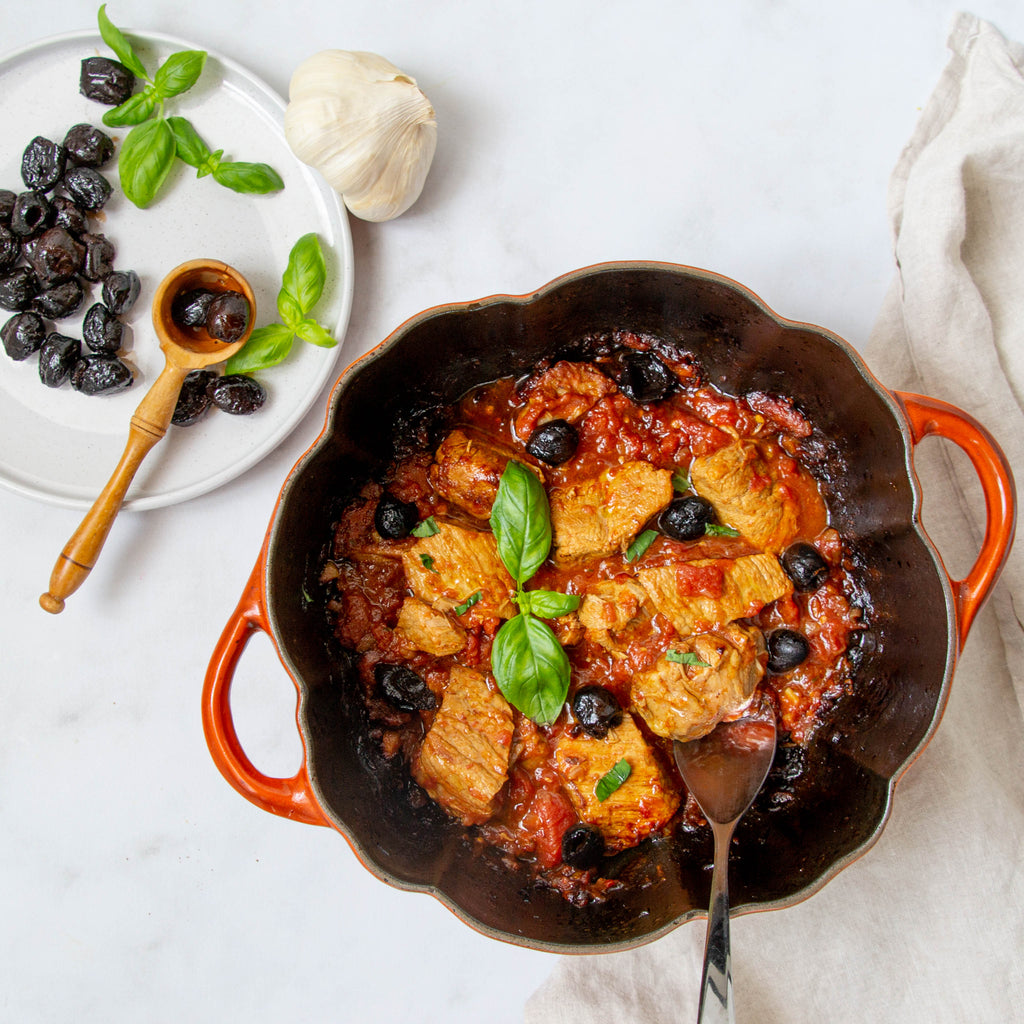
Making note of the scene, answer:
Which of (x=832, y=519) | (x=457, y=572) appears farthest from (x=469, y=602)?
(x=832, y=519)

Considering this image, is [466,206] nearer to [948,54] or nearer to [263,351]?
[263,351]

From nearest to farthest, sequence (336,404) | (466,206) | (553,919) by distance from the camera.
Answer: (336,404), (553,919), (466,206)

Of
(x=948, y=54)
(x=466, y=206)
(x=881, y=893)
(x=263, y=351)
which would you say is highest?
(x=948, y=54)

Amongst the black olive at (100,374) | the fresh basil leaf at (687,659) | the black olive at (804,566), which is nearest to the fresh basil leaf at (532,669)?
the fresh basil leaf at (687,659)

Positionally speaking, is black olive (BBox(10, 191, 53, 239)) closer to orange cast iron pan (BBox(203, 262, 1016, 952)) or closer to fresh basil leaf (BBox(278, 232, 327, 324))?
fresh basil leaf (BBox(278, 232, 327, 324))

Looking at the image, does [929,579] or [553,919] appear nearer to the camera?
[929,579]

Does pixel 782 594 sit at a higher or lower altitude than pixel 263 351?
higher

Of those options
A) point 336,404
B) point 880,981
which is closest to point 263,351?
point 336,404

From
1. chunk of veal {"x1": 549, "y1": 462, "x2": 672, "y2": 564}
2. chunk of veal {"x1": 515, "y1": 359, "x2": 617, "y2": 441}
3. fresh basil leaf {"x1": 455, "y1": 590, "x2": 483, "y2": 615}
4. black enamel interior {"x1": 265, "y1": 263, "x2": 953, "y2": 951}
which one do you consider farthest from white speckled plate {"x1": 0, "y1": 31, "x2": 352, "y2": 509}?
chunk of veal {"x1": 549, "y1": 462, "x2": 672, "y2": 564}
